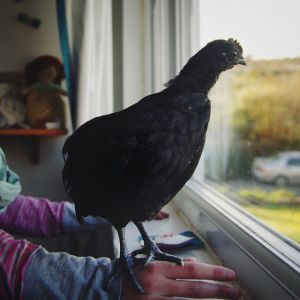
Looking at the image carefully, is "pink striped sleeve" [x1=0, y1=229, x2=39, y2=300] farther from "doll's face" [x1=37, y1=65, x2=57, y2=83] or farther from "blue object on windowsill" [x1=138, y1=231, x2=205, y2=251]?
"doll's face" [x1=37, y1=65, x2=57, y2=83]

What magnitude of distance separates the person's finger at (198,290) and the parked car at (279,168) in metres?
0.16

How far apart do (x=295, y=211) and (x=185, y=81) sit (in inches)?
9.8

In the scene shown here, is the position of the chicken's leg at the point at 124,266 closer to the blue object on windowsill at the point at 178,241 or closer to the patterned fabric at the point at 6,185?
the blue object on windowsill at the point at 178,241

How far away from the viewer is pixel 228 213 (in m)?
0.44

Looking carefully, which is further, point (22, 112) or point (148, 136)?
point (22, 112)

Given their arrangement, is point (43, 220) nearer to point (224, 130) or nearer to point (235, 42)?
point (224, 130)

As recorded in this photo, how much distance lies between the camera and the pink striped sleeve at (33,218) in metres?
0.62

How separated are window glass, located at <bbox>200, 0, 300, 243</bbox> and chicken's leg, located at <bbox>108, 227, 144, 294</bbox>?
5.2 inches

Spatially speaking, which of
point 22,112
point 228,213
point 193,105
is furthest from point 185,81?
point 22,112

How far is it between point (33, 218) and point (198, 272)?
437mm

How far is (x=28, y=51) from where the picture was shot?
3.50ft

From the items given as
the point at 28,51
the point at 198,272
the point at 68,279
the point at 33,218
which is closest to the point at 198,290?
the point at 198,272

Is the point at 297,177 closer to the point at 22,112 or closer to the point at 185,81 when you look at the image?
the point at 185,81

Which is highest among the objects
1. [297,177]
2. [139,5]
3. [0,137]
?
[139,5]
